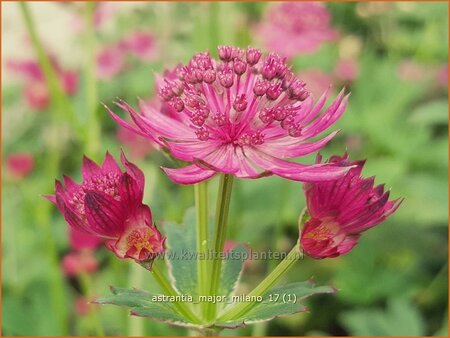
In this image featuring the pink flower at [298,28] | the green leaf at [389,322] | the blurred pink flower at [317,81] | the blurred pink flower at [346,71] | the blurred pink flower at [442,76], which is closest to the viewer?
the green leaf at [389,322]

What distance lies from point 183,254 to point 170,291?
5.7 inches

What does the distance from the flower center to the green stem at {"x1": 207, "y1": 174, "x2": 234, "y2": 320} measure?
10cm

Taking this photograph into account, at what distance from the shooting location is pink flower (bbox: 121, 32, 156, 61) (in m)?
2.76

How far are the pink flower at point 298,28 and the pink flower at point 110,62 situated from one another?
662 millimetres

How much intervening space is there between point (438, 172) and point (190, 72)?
1660 millimetres

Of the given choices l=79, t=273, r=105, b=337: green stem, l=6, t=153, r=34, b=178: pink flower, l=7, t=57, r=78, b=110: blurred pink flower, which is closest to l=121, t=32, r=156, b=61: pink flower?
l=7, t=57, r=78, b=110: blurred pink flower

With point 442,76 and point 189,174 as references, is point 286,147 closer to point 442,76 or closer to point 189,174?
point 189,174

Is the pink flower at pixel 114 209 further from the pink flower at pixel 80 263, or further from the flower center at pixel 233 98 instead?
the pink flower at pixel 80 263

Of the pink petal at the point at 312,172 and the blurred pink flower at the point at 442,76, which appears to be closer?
the pink petal at the point at 312,172

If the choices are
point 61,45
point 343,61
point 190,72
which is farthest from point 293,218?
point 61,45

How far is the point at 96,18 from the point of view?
100 inches

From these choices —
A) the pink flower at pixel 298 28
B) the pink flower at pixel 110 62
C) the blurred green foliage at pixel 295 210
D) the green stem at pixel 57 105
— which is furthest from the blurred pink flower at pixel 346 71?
the green stem at pixel 57 105

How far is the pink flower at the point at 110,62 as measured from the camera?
272 cm

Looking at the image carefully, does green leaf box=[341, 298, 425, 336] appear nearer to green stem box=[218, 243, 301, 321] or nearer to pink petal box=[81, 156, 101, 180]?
green stem box=[218, 243, 301, 321]
